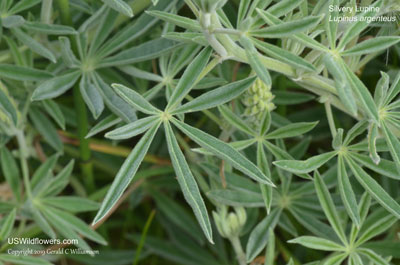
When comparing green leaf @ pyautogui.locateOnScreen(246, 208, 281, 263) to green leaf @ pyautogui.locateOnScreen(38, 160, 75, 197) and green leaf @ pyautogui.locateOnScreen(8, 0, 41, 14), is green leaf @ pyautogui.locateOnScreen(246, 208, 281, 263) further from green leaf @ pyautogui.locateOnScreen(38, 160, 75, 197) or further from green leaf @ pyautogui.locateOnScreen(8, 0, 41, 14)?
green leaf @ pyautogui.locateOnScreen(8, 0, 41, 14)

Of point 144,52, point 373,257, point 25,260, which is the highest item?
point 144,52

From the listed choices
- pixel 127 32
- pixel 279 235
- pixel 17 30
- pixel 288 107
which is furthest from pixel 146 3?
pixel 279 235

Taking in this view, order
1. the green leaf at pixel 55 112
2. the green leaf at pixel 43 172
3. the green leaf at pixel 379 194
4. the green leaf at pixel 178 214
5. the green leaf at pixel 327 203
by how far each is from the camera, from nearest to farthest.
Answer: the green leaf at pixel 379 194 < the green leaf at pixel 327 203 < the green leaf at pixel 55 112 < the green leaf at pixel 43 172 < the green leaf at pixel 178 214

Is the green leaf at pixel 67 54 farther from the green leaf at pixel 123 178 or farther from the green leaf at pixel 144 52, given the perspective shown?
the green leaf at pixel 123 178

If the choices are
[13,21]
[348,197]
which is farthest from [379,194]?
[13,21]

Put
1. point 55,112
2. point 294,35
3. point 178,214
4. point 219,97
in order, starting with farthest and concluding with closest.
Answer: point 178,214, point 55,112, point 219,97, point 294,35

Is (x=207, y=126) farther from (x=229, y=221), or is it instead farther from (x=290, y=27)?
(x=290, y=27)

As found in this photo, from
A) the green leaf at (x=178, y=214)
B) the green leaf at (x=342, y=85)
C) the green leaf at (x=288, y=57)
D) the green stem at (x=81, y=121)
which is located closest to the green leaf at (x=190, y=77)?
the green leaf at (x=288, y=57)

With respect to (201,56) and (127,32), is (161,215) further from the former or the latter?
(201,56)
